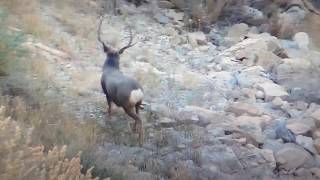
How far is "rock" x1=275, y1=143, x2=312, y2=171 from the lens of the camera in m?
6.97

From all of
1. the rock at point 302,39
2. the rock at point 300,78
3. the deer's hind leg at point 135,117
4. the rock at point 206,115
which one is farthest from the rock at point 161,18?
the deer's hind leg at point 135,117

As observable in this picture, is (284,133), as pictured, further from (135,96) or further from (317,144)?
(135,96)

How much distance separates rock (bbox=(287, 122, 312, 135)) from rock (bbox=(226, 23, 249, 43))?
362cm

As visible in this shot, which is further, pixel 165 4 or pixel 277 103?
pixel 165 4

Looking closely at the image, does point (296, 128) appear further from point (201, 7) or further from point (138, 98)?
point (201, 7)

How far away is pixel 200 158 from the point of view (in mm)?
6660

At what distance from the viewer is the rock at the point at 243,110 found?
8.25m

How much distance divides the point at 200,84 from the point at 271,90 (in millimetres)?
1010

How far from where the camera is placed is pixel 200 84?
29.9ft

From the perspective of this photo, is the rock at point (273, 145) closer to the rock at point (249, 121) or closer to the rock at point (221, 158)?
the rock at point (249, 121)

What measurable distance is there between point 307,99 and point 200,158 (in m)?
3.05

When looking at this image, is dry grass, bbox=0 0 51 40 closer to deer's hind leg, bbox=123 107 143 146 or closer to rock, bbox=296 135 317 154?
deer's hind leg, bbox=123 107 143 146

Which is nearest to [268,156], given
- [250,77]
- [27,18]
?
[250,77]

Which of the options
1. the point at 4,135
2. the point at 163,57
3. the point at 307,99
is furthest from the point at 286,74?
the point at 4,135
